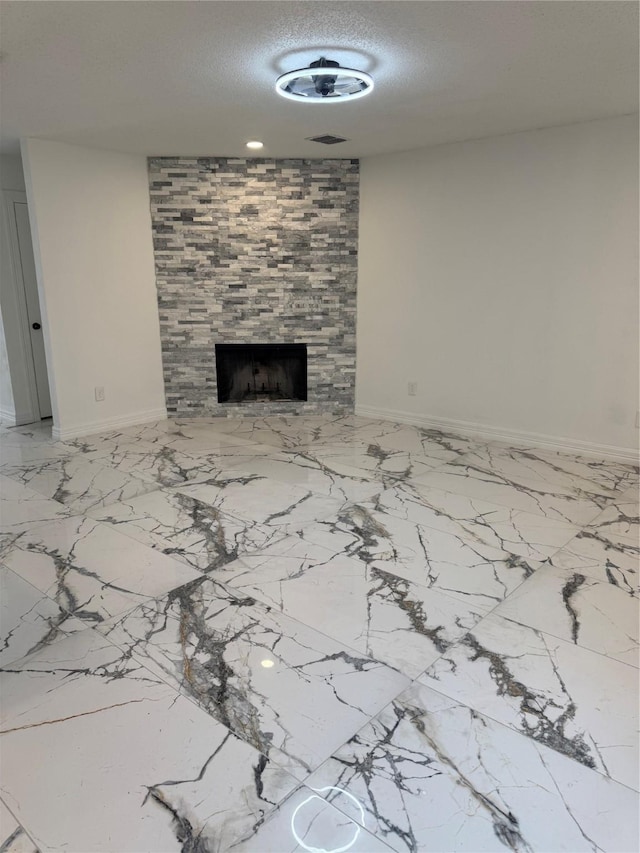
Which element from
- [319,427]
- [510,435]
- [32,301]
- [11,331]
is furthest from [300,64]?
[11,331]

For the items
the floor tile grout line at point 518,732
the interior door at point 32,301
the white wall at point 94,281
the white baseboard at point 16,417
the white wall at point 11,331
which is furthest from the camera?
the white baseboard at point 16,417

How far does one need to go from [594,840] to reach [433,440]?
3393 mm

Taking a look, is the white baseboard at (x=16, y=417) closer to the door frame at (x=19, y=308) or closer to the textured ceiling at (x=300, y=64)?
the door frame at (x=19, y=308)

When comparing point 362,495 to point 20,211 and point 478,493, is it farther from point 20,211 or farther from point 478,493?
point 20,211

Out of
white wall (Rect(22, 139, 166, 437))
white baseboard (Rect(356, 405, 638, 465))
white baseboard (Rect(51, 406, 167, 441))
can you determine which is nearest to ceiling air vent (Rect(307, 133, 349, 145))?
white wall (Rect(22, 139, 166, 437))

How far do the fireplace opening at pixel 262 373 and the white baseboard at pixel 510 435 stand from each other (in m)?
0.68

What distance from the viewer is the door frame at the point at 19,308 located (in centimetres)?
479

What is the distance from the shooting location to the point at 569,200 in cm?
395

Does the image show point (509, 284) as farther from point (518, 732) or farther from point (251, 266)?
point (518, 732)

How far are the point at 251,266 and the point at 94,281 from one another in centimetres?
134

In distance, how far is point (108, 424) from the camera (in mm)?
4914

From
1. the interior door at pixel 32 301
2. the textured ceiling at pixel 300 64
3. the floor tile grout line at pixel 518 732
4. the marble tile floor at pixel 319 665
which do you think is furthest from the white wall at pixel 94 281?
the floor tile grout line at pixel 518 732

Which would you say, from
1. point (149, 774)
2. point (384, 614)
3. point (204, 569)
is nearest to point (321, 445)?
point (204, 569)

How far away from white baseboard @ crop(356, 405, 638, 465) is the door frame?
3.04 meters
